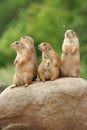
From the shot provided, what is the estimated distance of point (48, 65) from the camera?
15.0m

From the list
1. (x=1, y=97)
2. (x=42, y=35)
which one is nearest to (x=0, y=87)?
(x=1, y=97)

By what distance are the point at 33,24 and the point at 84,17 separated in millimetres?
3869

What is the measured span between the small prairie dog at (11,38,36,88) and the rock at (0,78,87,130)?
19 cm

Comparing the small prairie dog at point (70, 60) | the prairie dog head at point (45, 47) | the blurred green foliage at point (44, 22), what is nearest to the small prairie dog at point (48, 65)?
the prairie dog head at point (45, 47)

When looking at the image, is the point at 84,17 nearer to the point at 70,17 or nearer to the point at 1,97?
the point at 70,17

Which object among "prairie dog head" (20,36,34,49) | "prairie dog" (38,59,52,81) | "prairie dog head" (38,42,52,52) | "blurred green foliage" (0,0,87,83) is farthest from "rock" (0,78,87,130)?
"blurred green foliage" (0,0,87,83)

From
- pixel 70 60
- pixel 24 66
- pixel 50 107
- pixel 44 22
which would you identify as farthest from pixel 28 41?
pixel 44 22

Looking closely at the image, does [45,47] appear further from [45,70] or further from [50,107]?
[50,107]

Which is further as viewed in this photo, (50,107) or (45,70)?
(45,70)

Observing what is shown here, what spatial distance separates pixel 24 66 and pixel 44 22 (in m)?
29.0

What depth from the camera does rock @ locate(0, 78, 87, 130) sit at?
1479 cm

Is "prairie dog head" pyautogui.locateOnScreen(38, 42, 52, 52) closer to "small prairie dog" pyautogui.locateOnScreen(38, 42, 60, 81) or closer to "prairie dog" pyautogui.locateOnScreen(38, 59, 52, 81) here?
"small prairie dog" pyautogui.locateOnScreen(38, 42, 60, 81)

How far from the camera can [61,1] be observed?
158ft

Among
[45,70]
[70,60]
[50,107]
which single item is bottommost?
[50,107]
